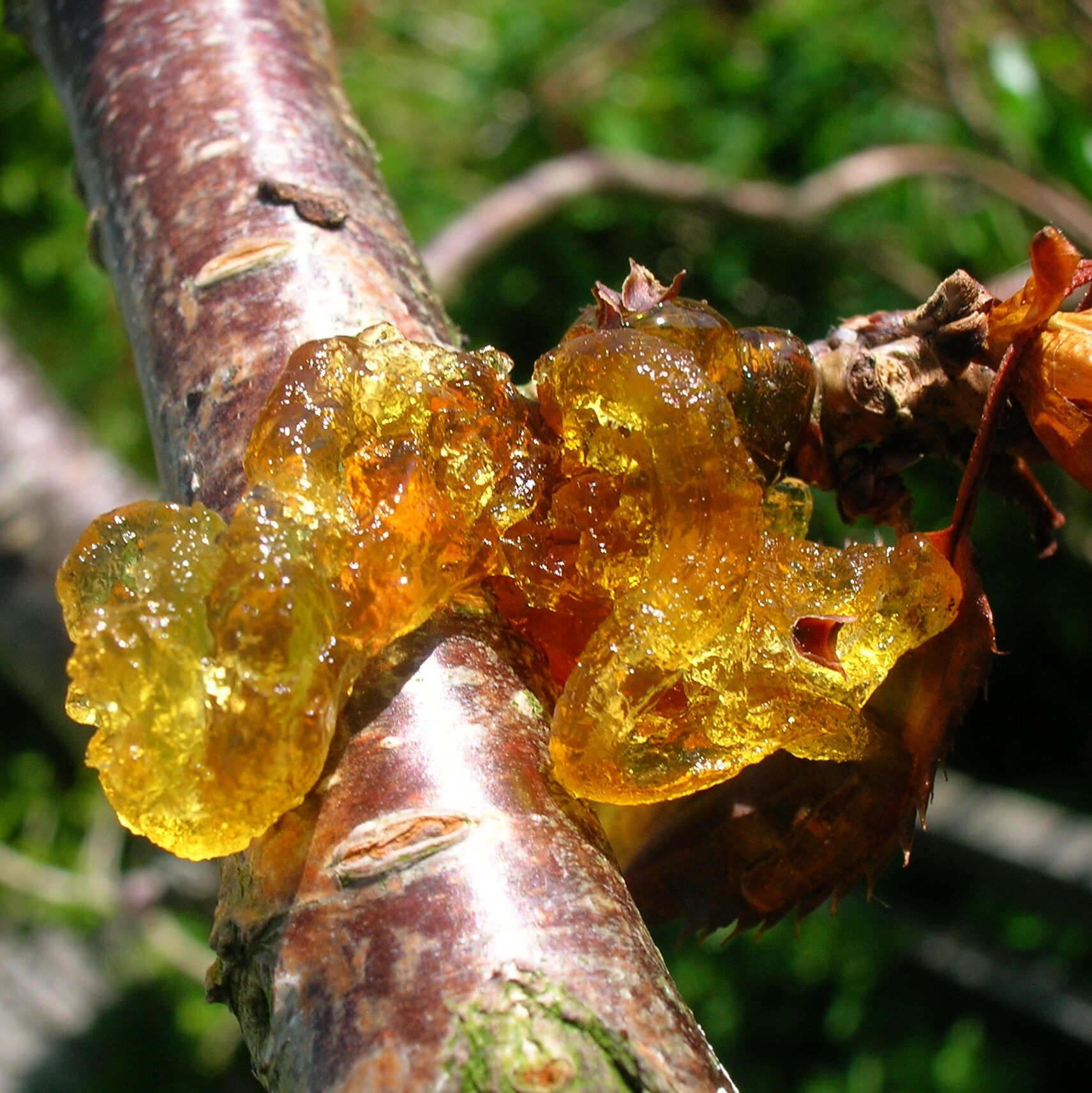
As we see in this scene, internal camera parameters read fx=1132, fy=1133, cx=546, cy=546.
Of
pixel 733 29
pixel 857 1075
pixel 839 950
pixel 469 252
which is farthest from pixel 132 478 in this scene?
pixel 733 29

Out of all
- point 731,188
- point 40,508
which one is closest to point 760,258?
point 731,188

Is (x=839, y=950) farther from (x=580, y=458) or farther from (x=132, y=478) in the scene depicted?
(x=580, y=458)

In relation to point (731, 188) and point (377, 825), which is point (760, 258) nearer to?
point (731, 188)

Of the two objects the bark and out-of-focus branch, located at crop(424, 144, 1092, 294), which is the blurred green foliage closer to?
out-of-focus branch, located at crop(424, 144, 1092, 294)

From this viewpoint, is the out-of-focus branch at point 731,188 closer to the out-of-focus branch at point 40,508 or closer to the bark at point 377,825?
the out-of-focus branch at point 40,508

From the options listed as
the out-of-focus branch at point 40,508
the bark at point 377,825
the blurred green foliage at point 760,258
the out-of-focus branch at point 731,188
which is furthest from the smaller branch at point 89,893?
the bark at point 377,825

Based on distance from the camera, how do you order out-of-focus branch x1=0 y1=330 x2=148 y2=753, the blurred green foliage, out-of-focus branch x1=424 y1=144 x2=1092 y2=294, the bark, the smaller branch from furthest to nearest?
the smaller branch
the blurred green foliage
out-of-focus branch x1=424 y1=144 x2=1092 y2=294
out-of-focus branch x1=0 y1=330 x2=148 y2=753
the bark

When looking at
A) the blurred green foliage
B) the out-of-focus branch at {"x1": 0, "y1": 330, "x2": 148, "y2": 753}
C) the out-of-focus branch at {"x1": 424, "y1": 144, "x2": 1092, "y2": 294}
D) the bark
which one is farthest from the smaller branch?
the bark
